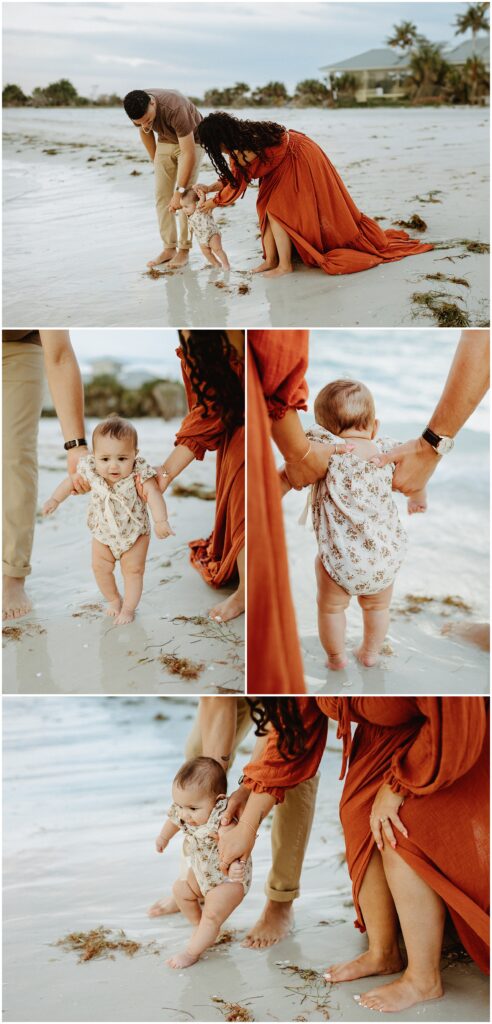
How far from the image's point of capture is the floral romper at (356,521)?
2.34 metres

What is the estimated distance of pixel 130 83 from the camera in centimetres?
298

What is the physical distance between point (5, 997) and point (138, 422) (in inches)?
66.0

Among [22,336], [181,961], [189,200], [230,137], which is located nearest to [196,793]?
[181,961]

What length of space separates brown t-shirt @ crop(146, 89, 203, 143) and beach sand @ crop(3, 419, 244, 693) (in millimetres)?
925

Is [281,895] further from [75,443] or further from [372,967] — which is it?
[75,443]

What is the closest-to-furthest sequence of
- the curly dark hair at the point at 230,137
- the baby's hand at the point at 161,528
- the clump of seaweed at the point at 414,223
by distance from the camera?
the baby's hand at the point at 161,528 < the curly dark hair at the point at 230,137 < the clump of seaweed at the point at 414,223

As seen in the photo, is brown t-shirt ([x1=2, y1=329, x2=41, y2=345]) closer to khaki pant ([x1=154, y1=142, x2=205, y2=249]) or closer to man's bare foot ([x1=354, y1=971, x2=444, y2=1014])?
khaki pant ([x1=154, y1=142, x2=205, y2=249])

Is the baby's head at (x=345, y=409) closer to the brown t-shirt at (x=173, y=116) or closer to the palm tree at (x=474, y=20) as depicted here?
the brown t-shirt at (x=173, y=116)

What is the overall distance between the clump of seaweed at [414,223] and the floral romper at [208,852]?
1.94 m

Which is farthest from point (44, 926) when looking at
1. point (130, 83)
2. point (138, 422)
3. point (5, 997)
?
point (130, 83)

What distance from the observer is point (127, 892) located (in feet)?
9.39

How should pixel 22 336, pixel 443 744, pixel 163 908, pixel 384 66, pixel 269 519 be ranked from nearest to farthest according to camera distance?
1. pixel 443 744
2. pixel 269 519
3. pixel 22 336
4. pixel 163 908
5. pixel 384 66

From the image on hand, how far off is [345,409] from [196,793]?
102 cm

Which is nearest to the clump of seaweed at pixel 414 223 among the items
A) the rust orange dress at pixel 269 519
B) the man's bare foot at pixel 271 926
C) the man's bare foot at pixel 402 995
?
the rust orange dress at pixel 269 519
